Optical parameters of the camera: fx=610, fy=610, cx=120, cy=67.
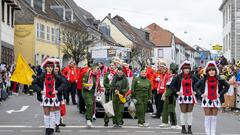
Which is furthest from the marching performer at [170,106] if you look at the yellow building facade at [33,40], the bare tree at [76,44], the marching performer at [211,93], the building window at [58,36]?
the building window at [58,36]

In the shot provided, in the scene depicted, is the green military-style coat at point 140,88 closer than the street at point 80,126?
No

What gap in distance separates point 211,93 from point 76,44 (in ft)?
162

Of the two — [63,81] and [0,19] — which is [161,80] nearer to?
[63,81]

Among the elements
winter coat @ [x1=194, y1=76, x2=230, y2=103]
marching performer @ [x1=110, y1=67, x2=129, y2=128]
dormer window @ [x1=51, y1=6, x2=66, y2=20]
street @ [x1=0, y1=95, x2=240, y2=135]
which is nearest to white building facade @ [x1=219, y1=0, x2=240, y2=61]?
dormer window @ [x1=51, y1=6, x2=66, y2=20]

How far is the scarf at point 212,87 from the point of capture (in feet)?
44.8

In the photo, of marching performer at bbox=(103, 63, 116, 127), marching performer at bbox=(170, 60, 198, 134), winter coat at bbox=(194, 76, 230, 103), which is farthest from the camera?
marching performer at bbox=(103, 63, 116, 127)

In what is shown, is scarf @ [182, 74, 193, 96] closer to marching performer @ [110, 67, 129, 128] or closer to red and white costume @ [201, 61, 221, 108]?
red and white costume @ [201, 61, 221, 108]

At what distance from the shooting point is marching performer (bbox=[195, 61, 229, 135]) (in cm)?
1348

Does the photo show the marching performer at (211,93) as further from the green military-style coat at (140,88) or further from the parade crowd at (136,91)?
the green military-style coat at (140,88)

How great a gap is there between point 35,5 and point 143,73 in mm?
46192

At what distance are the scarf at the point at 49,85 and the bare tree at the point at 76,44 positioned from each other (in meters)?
47.1

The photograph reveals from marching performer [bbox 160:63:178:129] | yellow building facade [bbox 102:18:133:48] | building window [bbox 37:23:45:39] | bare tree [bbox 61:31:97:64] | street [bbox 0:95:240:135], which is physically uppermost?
yellow building facade [bbox 102:18:133:48]

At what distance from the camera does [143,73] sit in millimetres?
17375

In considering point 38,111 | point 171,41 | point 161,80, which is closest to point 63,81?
point 161,80
